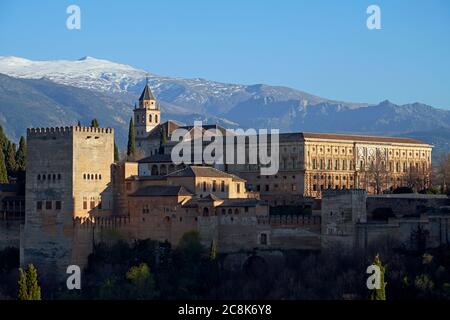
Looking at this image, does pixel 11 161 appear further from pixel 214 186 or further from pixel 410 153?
pixel 410 153

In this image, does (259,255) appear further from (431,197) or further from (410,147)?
(410,147)

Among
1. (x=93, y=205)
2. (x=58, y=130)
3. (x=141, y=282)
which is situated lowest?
(x=141, y=282)

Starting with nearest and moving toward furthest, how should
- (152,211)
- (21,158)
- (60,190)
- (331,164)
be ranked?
(60,190)
(152,211)
(21,158)
(331,164)

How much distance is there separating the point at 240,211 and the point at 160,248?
428 cm

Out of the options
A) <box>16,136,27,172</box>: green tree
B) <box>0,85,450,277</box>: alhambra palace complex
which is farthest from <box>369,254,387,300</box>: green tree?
<box>16,136,27,172</box>: green tree

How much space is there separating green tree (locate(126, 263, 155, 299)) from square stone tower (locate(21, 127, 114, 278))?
4.20 meters

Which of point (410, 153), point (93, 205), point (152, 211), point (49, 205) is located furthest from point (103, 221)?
point (410, 153)

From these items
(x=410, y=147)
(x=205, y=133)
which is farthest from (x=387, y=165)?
(x=205, y=133)

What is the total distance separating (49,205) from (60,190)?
3.08 ft

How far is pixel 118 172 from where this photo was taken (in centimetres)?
7219

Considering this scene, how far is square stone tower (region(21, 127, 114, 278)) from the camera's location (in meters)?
69.8

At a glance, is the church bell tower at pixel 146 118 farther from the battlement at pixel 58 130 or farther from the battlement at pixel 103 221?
the battlement at pixel 103 221

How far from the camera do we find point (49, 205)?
7025 centimetres

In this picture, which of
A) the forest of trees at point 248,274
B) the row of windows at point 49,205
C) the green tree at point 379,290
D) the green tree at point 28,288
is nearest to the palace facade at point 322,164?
the row of windows at point 49,205
